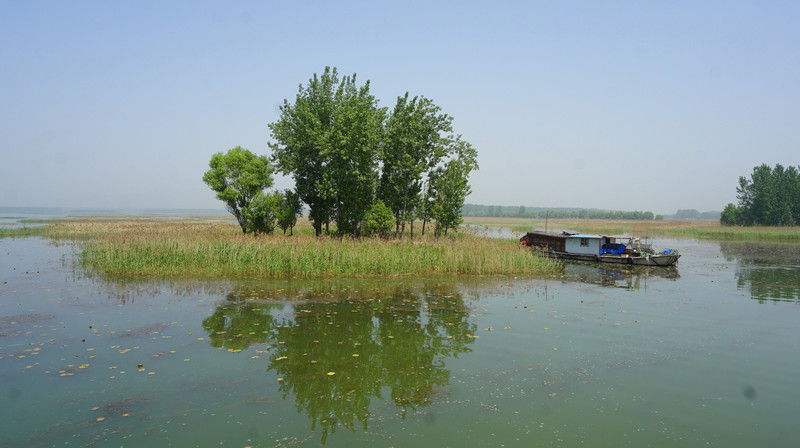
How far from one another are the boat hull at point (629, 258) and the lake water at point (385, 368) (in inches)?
466

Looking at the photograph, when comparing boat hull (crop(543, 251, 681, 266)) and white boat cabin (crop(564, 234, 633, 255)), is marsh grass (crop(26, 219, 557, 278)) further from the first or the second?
white boat cabin (crop(564, 234, 633, 255))

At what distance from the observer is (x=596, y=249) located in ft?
109

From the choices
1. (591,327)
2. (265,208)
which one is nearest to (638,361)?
(591,327)

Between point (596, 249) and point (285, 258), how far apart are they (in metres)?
22.6

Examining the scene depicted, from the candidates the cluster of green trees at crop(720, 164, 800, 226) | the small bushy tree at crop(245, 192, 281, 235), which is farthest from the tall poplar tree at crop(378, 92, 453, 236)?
the cluster of green trees at crop(720, 164, 800, 226)

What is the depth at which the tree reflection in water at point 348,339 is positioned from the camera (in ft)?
26.9

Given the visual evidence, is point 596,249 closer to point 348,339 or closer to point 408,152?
point 408,152

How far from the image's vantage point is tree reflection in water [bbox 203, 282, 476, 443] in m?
8.19

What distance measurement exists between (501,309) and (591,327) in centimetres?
317

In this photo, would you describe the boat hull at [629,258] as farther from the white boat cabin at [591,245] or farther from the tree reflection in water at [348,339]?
the tree reflection in water at [348,339]

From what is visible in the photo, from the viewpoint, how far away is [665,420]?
7.53 metres

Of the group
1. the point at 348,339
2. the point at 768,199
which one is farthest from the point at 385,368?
the point at 768,199

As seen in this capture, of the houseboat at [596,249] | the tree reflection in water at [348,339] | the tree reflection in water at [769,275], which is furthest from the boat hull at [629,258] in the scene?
the tree reflection in water at [348,339]

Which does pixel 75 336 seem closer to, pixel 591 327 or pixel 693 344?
pixel 591 327
